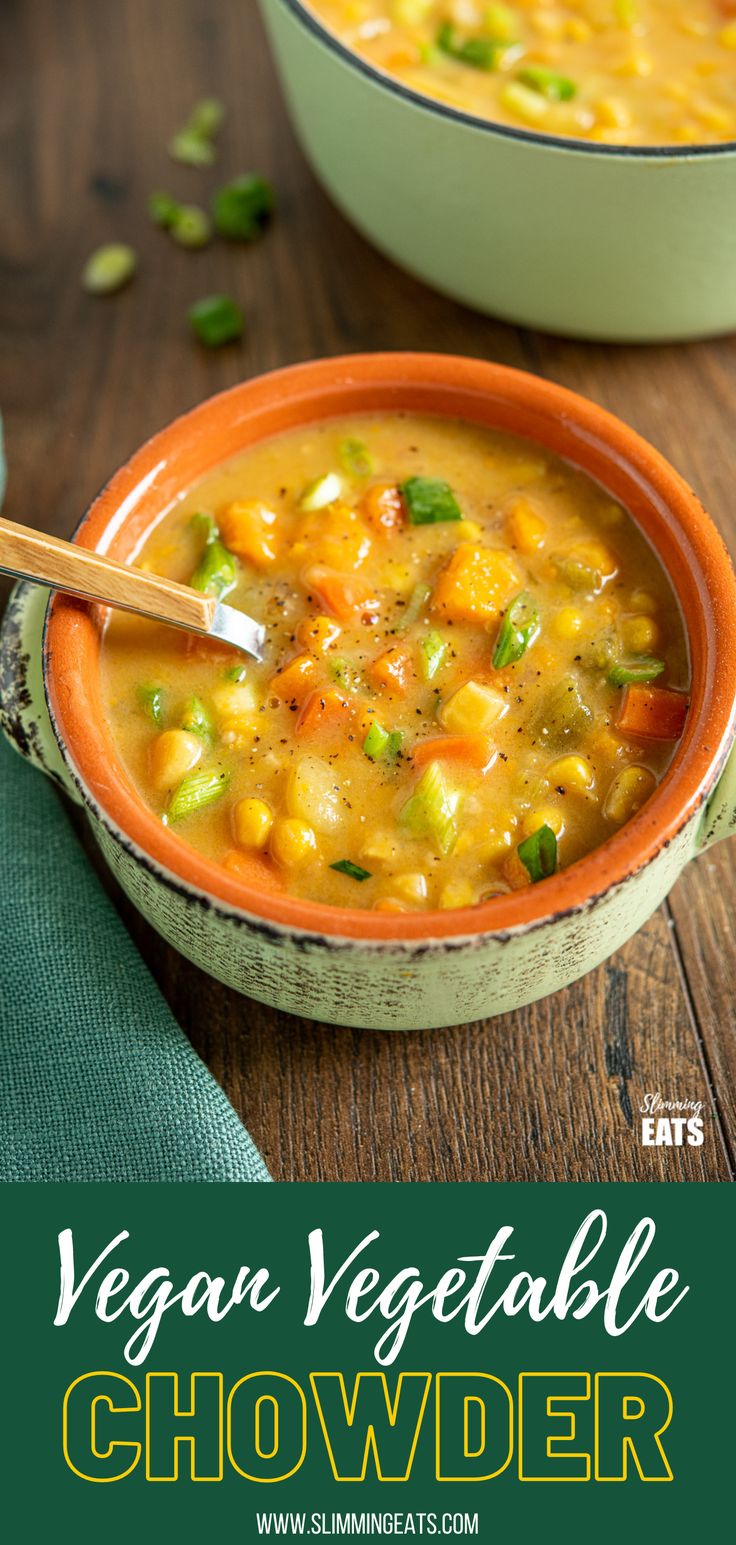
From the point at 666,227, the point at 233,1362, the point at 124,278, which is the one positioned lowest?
the point at 233,1362

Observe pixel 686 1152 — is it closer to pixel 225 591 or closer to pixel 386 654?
pixel 386 654

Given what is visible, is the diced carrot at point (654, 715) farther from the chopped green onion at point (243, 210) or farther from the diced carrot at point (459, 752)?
the chopped green onion at point (243, 210)

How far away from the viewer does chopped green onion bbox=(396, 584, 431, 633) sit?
222cm

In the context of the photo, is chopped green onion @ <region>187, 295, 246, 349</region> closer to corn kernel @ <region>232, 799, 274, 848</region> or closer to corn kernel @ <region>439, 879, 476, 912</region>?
corn kernel @ <region>232, 799, 274, 848</region>

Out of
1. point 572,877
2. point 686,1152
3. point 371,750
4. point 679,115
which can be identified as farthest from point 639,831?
point 679,115

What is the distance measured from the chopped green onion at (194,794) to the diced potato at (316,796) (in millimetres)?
104

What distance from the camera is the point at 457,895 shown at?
6.37ft

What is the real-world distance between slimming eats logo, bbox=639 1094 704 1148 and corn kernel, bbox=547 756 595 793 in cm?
51

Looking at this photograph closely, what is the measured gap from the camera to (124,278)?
3.19 meters

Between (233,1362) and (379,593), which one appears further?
(379,593)

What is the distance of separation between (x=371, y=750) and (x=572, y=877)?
0.38m

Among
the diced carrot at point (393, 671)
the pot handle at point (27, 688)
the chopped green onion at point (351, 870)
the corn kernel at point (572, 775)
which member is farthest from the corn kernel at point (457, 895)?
the pot handle at point (27, 688)

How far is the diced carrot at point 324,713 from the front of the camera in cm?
211

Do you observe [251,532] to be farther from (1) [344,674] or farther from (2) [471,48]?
(2) [471,48]
